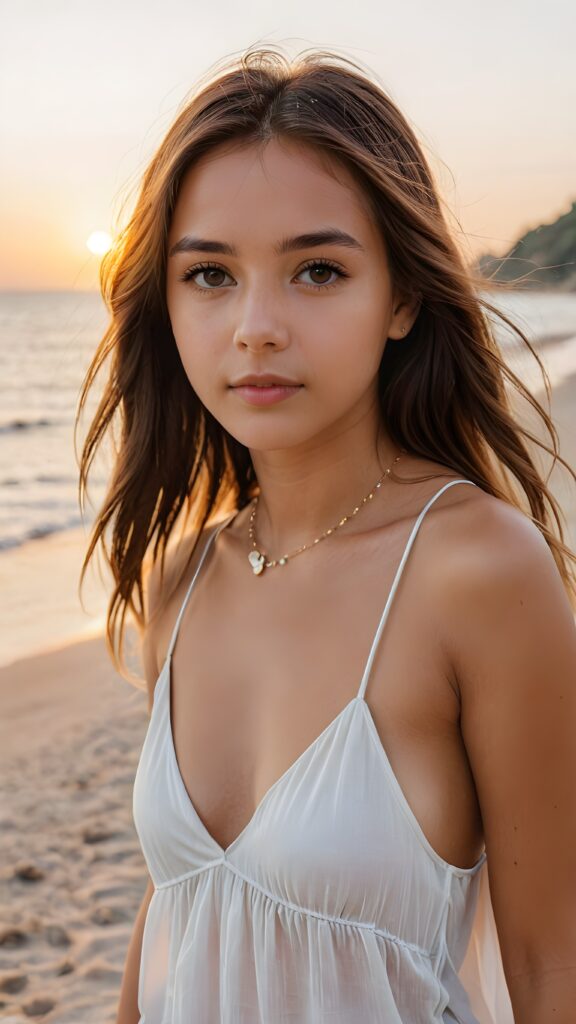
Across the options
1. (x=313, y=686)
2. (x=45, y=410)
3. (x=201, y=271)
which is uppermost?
(x=45, y=410)

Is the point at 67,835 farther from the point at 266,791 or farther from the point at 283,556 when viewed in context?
the point at 266,791

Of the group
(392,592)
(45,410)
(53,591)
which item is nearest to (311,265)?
(392,592)

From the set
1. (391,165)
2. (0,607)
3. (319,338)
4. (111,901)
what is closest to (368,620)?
(319,338)

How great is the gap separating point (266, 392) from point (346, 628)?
0.43 metres

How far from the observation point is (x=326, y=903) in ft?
5.45

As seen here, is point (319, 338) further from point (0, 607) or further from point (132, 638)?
point (0, 607)

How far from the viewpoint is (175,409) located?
2.45m

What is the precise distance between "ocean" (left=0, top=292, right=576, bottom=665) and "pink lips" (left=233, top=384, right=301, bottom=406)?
54 centimetres

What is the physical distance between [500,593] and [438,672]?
166mm

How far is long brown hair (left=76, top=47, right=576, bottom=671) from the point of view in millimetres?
1865

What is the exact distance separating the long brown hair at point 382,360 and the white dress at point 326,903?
0.24 meters

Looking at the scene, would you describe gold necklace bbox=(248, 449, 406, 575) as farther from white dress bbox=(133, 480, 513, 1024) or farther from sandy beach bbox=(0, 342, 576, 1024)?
sandy beach bbox=(0, 342, 576, 1024)

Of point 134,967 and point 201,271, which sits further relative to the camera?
point 134,967

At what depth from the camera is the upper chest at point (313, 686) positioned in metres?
1.70
